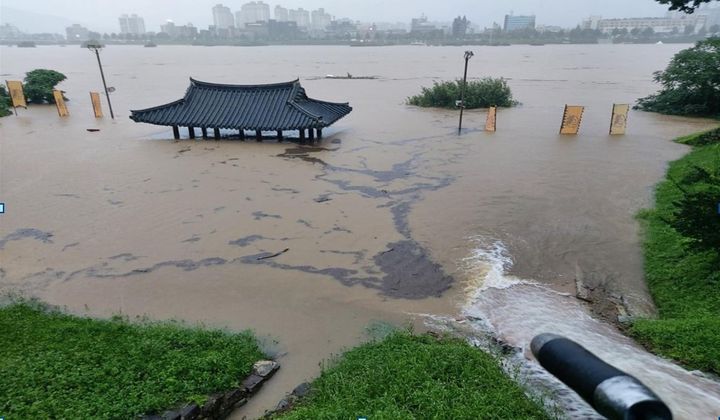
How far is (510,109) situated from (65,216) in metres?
24.9

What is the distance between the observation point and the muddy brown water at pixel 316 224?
25.3ft

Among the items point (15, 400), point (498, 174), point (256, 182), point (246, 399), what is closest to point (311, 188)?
point (256, 182)

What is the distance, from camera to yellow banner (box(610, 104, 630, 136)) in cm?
2008

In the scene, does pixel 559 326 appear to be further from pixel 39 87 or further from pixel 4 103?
pixel 39 87

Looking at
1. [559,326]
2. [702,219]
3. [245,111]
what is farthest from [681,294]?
[245,111]

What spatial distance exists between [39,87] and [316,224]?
2800 centimetres

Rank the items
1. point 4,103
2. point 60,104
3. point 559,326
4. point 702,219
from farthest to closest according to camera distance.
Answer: point 4,103, point 60,104, point 702,219, point 559,326

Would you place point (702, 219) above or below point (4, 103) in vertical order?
below

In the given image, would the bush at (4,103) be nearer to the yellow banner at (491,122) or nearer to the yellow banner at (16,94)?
the yellow banner at (16,94)

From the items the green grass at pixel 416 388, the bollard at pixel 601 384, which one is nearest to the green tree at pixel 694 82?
the green grass at pixel 416 388

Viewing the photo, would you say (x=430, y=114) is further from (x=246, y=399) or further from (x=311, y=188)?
(x=246, y=399)

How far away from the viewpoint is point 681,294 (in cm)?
751

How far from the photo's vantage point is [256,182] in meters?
13.9

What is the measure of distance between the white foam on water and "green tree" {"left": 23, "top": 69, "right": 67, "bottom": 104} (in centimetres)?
3150
